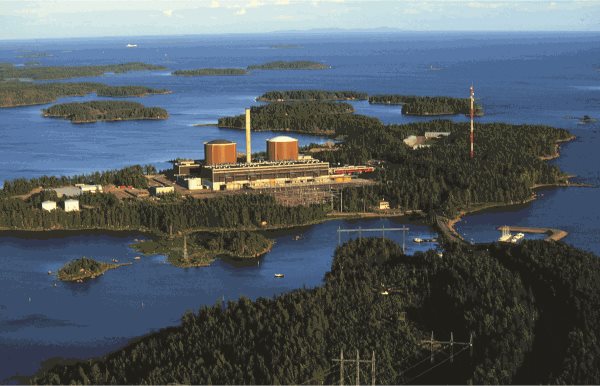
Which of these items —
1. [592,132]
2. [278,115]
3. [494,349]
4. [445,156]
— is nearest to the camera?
[494,349]

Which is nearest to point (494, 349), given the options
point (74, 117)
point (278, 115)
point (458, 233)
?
point (458, 233)

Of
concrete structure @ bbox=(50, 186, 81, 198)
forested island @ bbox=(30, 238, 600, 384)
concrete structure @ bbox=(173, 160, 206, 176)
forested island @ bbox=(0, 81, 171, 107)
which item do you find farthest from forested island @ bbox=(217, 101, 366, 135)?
forested island @ bbox=(30, 238, 600, 384)

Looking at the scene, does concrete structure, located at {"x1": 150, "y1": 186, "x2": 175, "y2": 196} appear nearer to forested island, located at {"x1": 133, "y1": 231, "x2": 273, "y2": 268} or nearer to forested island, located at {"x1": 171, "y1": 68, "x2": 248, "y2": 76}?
forested island, located at {"x1": 133, "y1": 231, "x2": 273, "y2": 268}

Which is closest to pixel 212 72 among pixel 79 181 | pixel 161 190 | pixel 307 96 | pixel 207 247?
pixel 307 96

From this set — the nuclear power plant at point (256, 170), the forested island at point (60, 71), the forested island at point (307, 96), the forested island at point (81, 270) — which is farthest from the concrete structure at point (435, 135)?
the forested island at point (60, 71)

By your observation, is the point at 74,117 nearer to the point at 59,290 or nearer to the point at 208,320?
the point at 59,290

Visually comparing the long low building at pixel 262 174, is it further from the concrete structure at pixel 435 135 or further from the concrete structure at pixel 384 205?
the concrete structure at pixel 435 135

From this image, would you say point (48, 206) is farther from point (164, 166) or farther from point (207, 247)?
point (164, 166)
